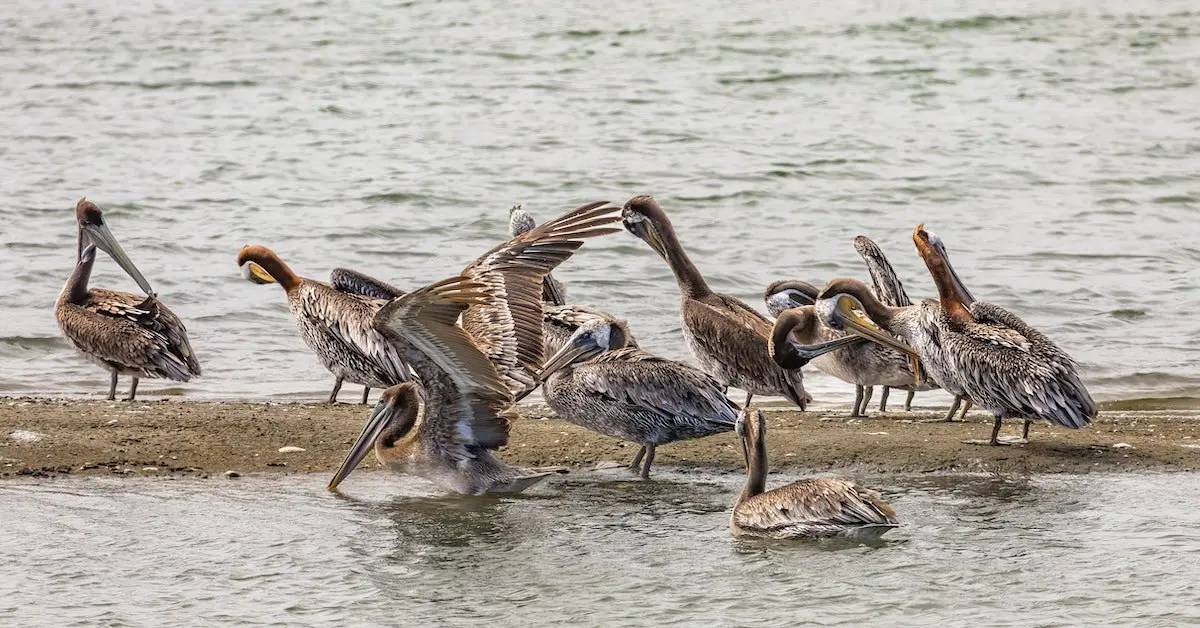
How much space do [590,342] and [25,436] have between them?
2735 mm

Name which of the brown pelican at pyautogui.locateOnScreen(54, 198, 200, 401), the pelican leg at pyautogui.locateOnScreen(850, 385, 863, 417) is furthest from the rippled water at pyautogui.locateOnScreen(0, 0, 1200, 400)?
the pelican leg at pyautogui.locateOnScreen(850, 385, 863, 417)

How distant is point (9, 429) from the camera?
7.93 m

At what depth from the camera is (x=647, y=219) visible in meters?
9.66

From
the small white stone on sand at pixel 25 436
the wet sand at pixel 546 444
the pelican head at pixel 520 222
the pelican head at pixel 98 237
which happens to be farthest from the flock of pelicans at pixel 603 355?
the small white stone on sand at pixel 25 436

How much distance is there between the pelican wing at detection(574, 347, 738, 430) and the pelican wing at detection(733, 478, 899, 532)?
109cm

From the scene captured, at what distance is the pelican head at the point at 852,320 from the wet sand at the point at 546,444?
0.41 meters

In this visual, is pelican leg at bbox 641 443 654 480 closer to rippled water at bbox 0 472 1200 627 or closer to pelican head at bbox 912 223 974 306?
rippled water at bbox 0 472 1200 627

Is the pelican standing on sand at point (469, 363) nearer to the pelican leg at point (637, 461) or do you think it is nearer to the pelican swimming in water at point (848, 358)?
the pelican leg at point (637, 461)

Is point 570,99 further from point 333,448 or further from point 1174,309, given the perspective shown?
point 333,448

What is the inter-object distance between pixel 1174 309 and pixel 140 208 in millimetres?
8929

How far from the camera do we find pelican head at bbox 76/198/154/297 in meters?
10.8

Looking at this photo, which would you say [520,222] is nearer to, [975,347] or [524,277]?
[524,277]

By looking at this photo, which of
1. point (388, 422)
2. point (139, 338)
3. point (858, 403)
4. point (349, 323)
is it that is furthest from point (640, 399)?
point (139, 338)

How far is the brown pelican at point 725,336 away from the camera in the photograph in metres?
8.77
